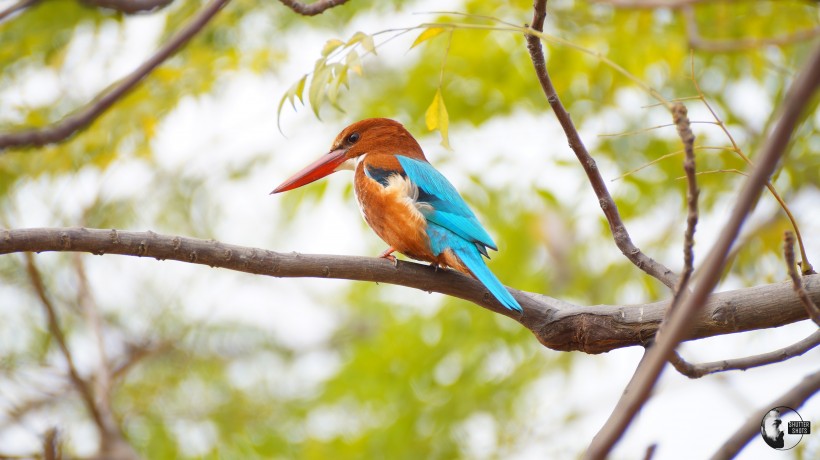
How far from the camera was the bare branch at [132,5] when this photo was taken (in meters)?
1.69

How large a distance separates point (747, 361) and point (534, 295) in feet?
2.41

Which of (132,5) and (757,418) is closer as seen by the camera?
(757,418)

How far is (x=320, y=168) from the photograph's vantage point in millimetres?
3604

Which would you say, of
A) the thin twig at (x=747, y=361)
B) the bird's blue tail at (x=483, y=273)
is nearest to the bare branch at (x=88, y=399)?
the bird's blue tail at (x=483, y=273)

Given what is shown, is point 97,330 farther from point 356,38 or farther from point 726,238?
point 726,238

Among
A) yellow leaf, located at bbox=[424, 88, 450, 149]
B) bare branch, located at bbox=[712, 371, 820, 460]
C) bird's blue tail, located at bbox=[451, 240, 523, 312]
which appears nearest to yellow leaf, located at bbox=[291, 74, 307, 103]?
yellow leaf, located at bbox=[424, 88, 450, 149]

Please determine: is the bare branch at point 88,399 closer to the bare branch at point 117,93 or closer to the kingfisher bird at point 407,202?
the kingfisher bird at point 407,202

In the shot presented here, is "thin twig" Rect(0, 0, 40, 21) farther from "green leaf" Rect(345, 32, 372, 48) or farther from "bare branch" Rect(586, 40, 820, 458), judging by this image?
"bare branch" Rect(586, 40, 820, 458)

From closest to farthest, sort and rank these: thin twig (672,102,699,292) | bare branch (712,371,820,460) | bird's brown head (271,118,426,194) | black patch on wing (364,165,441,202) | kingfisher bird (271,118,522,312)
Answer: bare branch (712,371,820,460) < thin twig (672,102,699,292) < kingfisher bird (271,118,522,312) < black patch on wing (364,165,441,202) < bird's brown head (271,118,426,194)

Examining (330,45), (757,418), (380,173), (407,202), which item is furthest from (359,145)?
(757,418)

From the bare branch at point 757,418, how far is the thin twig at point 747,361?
1.50ft

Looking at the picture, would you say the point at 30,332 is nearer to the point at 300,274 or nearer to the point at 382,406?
the point at 382,406

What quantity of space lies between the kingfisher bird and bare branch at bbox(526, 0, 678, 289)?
0.35 meters

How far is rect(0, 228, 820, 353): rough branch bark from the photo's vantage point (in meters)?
1.83
